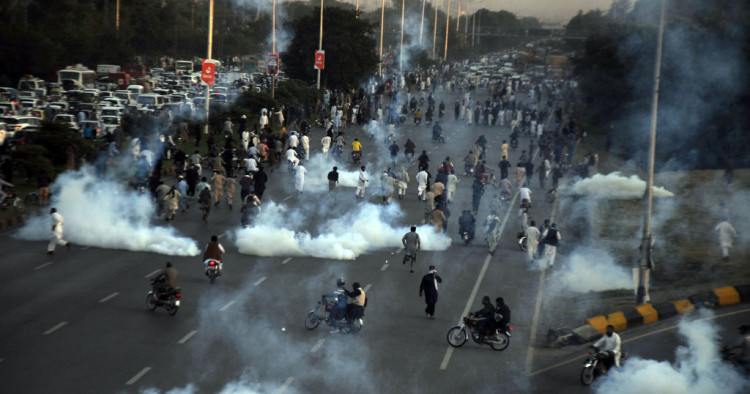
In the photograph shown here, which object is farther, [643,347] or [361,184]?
[361,184]

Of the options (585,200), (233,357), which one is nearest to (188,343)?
(233,357)

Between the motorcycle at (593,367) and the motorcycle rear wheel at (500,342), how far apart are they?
6.14 feet

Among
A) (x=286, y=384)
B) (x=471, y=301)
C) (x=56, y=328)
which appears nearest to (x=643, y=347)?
(x=471, y=301)

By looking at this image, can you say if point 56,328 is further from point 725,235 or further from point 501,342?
point 725,235

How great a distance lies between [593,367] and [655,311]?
15.8 ft

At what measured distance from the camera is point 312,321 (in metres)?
18.4

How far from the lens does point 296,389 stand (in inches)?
594

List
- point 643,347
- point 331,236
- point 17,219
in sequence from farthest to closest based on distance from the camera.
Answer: point 17,219, point 331,236, point 643,347

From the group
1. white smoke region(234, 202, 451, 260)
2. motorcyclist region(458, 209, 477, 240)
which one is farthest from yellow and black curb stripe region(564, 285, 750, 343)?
white smoke region(234, 202, 451, 260)

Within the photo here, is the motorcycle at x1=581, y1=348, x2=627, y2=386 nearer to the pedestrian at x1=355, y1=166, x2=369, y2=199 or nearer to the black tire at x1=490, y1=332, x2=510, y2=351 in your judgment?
the black tire at x1=490, y1=332, x2=510, y2=351

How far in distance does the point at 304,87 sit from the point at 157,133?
20713 millimetres

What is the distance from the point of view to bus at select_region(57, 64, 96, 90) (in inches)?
2473

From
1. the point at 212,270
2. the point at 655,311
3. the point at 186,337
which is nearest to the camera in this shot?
the point at 186,337

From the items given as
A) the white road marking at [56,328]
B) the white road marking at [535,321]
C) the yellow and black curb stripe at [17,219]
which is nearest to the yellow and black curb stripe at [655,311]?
the white road marking at [535,321]
